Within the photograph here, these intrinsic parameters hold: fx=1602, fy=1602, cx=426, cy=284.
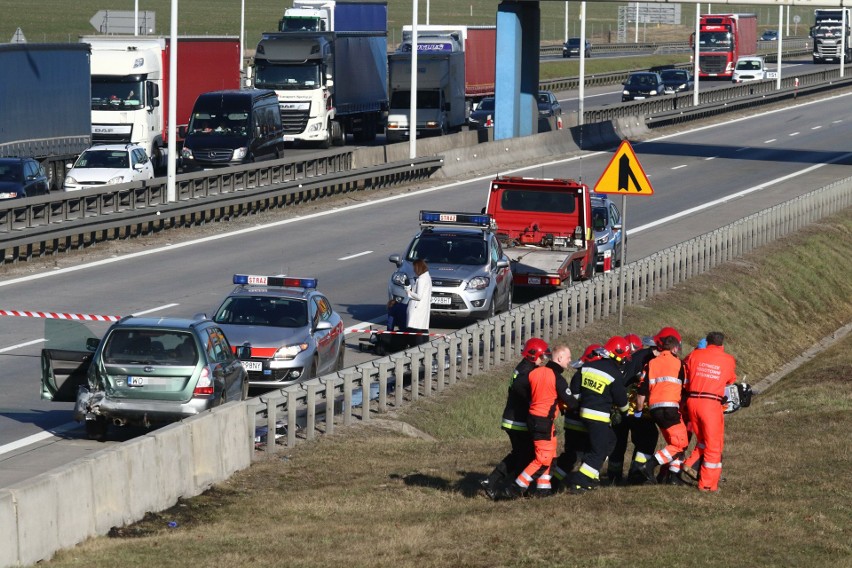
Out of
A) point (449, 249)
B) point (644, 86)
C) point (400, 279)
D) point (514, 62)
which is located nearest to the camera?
point (400, 279)

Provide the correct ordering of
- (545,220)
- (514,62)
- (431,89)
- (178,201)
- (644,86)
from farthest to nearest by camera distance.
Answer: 1. (644,86)
2. (431,89)
3. (514,62)
4. (178,201)
5. (545,220)

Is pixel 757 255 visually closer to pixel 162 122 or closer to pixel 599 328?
pixel 599 328

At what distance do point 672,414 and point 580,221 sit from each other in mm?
15392

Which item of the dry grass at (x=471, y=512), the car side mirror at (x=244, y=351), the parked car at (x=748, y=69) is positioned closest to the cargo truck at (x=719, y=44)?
the parked car at (x=748, y=69)

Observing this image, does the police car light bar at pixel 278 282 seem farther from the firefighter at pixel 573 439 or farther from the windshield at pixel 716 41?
the windshield at pixel 716 41

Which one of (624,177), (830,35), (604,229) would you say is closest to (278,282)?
(624,177)

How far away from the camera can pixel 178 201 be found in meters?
36.5

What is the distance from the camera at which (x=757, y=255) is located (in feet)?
123

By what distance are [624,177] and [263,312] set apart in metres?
6.54

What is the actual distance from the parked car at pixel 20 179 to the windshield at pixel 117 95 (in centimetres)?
904

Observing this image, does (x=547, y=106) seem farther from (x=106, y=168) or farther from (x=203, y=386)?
(x=203, y=386)

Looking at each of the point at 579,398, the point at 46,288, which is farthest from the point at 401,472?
the point at 46,288

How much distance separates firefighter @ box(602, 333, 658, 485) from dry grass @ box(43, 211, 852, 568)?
689mm

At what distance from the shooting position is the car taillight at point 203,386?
55.3ft
